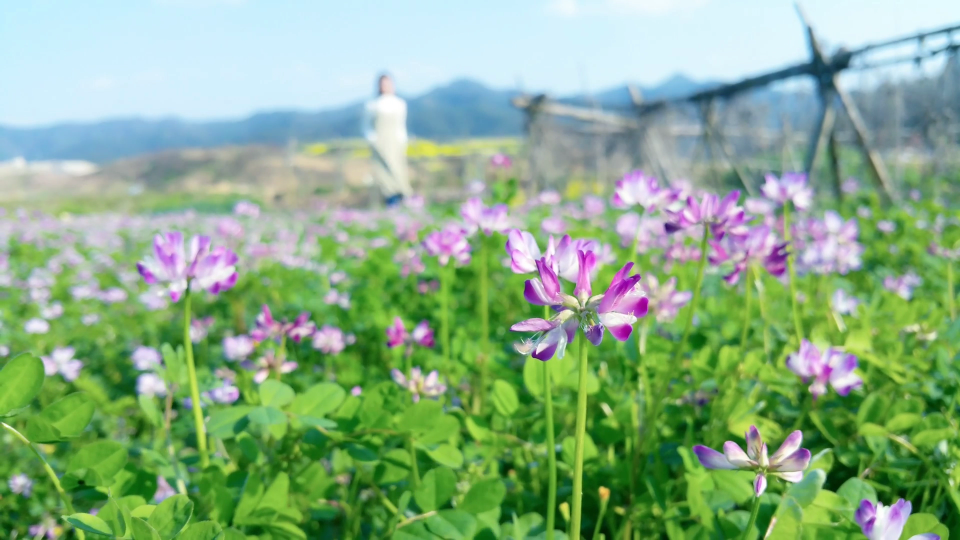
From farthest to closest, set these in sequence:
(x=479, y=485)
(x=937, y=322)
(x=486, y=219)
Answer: (x=937, y=322) → (x=486, y=219) → (x=479, y=485)

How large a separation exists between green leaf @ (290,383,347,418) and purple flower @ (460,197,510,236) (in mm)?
649

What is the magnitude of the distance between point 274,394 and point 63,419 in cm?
36

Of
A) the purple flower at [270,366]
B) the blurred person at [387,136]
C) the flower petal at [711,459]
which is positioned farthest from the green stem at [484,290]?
the blurred person at [387,136]

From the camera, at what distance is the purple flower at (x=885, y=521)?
80cm

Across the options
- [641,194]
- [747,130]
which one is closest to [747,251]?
[641,194]

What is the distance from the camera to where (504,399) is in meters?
1.33

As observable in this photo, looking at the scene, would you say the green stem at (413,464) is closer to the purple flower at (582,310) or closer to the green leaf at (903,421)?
the purple flower at (582,310)

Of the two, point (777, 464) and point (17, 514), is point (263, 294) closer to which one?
point (17, 514)

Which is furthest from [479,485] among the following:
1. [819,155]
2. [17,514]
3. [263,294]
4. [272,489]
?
[819,155]

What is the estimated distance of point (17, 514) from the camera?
2.01 m

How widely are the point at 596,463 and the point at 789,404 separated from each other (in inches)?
21.6

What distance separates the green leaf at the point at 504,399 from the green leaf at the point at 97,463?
0.72m

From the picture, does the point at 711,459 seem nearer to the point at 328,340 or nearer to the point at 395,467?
the point at 395,467

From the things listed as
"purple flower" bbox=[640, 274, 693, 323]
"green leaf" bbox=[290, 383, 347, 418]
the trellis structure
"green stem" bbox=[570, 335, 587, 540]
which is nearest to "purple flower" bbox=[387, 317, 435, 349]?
"green leaf" bbox=[290, 383, 347, 418]
